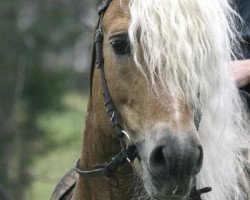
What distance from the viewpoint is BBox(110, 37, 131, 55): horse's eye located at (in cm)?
427

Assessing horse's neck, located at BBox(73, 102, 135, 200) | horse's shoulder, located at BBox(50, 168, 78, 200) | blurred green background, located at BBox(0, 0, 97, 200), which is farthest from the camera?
blurred green background, located at BBox(0, 0, 97, 200)

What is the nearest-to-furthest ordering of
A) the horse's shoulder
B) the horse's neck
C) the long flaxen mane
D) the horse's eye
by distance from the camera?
the long flaxen mane, the horse's eye, the horse's neck, the horse's shoulder

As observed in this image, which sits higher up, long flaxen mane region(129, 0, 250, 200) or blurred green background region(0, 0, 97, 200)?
long flaxen mane region(129, 0, 250, 200)

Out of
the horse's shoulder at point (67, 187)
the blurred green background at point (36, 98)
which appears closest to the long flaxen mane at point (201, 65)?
the horse's shoulder at point (67, 187)

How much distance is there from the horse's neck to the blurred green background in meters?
6.47

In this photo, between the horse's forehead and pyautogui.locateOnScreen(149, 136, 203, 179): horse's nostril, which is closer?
pyautogui.locateOnScreen(149, 136, 203, 179): horse's nostril

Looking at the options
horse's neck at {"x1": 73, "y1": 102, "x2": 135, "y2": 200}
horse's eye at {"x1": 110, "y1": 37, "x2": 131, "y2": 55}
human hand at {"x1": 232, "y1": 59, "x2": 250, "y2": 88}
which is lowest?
horse's neck at {"x1": 73, "y1": 102, "x2": 135, "y2": 200}

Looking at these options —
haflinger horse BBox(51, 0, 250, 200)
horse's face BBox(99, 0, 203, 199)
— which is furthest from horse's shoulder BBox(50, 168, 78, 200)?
horse's face BBox(99, 0, 203, 199)

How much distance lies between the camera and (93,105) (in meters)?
4.62

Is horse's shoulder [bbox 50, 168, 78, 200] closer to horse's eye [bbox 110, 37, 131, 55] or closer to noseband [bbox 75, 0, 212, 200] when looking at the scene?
noseband [bbox 75, 0, 212, 200]

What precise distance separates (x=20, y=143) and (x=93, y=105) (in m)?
7.71

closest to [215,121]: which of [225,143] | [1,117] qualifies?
[225,143]

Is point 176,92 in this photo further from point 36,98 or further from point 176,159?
point 36,98

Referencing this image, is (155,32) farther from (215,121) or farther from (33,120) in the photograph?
(33,120)
